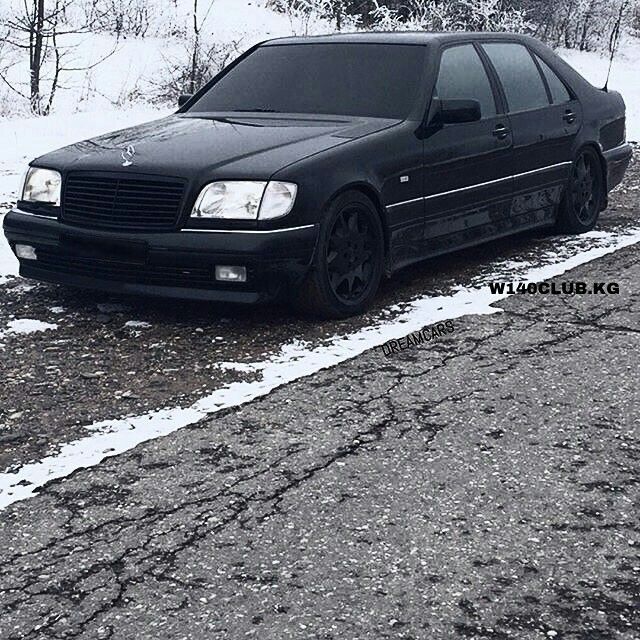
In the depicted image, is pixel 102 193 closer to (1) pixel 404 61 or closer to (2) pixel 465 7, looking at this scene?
(1) pixel 404 61

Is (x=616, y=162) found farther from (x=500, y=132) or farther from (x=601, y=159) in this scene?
(x=500, y=132)

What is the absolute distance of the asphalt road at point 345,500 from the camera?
9.98 ft

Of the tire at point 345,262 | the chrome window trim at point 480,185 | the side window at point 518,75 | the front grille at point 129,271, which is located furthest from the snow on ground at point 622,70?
the front grille at point 129,271

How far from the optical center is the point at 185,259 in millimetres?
5719

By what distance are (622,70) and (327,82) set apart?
76.2 feet

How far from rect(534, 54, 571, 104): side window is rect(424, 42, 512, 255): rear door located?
0.82m

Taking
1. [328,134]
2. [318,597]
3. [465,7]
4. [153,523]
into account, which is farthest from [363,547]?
[465,7]

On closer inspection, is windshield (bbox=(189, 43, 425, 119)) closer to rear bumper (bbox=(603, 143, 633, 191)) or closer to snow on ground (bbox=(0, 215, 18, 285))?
snow on ground (bbox=(0, 215, 18, 285))

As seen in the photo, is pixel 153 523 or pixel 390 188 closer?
pixel 153 523

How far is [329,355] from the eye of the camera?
5.44m

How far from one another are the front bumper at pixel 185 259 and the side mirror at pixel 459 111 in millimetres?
1404

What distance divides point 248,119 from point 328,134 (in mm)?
736

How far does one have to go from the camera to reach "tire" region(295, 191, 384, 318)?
5930 mm

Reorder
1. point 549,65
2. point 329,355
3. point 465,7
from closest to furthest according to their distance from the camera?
point 329,355, point 549,65, point 465,7
